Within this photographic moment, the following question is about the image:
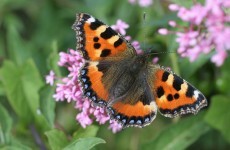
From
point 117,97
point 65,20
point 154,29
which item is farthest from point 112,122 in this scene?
point 65,20

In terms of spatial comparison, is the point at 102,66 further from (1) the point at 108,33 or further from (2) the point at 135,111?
(2) the point at 135,111

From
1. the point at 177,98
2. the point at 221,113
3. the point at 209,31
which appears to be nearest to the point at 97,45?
the point at 177,98

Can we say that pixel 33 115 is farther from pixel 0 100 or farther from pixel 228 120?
pixel 228 120

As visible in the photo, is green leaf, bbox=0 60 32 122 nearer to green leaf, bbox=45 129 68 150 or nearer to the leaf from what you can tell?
green leaf, bbox=45 129 68 150

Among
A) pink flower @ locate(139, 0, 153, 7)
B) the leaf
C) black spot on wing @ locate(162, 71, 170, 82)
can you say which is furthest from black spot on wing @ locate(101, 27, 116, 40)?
pink flower @ locate(139, 0, 153, 7)

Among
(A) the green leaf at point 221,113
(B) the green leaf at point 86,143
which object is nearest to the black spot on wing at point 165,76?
(B) the green leaf at point 86,143

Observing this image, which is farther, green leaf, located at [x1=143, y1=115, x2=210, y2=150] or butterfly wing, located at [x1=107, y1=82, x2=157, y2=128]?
green leaf, located at [x1=143, y1=115, x2=210, y2=150]
